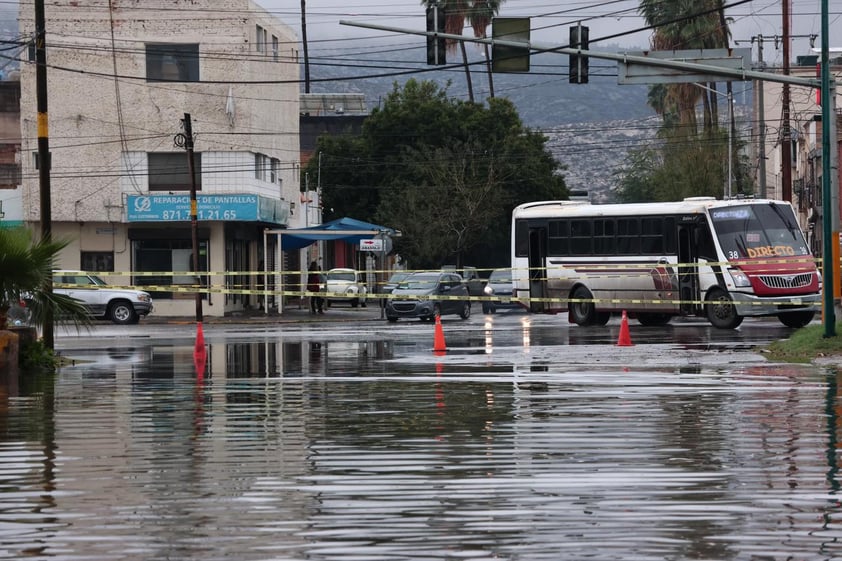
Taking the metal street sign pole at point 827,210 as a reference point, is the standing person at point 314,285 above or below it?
below

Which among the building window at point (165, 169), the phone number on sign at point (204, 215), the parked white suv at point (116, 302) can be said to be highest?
the building window at point (165, 169)

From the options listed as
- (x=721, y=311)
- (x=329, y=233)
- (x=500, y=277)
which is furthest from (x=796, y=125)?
(x=721, y=311)

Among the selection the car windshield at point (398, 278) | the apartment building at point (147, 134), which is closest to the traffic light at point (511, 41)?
the car windshield at point (398, 278)

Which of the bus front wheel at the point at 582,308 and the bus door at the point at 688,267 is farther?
the bus front wheel at the point at 582,308

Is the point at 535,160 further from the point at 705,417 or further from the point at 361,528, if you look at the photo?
the point at 361,528

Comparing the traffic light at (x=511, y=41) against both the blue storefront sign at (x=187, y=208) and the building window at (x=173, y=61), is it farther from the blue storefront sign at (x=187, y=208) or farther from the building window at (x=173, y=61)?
the building window at (x=173, y=61)

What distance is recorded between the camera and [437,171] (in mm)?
76375

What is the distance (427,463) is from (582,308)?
28055mm

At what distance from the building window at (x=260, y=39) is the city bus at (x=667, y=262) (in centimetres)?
1757

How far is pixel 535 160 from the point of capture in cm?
8219

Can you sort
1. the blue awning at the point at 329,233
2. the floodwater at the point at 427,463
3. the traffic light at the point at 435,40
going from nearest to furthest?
the floodwater at the point at 427,463 < the traffic light at the point at 435,40 < the blue awning at the point at 329,233


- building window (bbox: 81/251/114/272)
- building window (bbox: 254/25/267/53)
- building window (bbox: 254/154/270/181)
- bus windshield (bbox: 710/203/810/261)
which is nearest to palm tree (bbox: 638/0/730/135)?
building window (bbox: 254/25/267/53)

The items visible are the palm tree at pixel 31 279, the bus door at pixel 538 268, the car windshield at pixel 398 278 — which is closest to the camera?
the palm tree at pixel 31 279

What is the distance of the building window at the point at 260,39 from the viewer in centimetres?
5557
